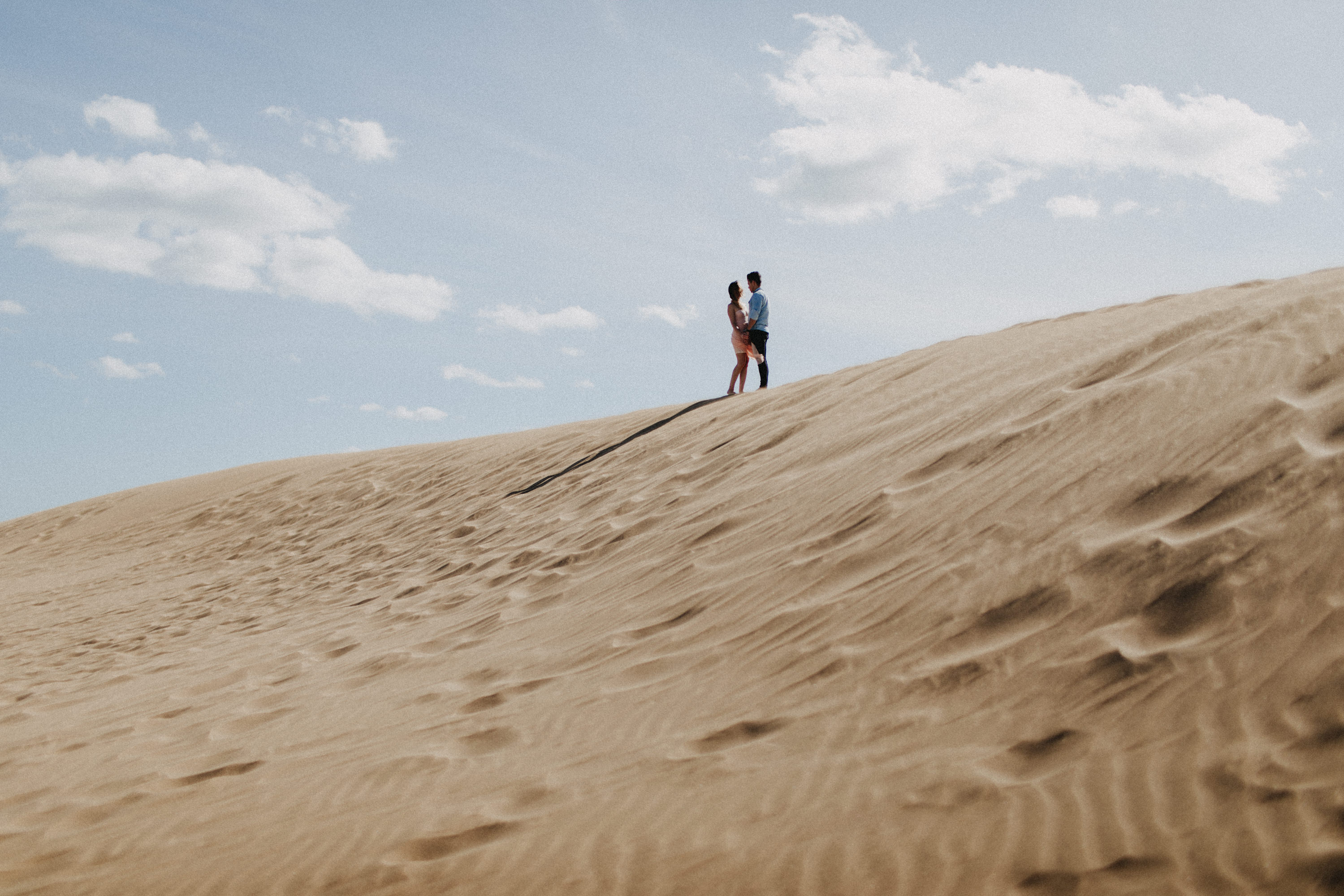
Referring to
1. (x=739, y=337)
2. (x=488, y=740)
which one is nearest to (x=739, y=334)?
(x=739, y=337)

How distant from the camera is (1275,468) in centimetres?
315

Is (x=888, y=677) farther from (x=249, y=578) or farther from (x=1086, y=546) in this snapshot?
(x=249, y=578)

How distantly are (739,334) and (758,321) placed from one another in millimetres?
300

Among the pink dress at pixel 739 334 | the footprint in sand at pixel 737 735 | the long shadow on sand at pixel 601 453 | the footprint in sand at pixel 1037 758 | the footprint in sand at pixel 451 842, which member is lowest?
the footprint in sand at pixel 451 842

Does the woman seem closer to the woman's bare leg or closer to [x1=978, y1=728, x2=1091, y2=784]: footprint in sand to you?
the woman's bare leg

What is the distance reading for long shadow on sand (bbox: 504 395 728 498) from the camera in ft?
29.1

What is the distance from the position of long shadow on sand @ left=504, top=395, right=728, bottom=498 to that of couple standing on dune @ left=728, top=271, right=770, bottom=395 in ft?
1.96

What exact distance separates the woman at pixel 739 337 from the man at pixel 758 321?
0.06 metres

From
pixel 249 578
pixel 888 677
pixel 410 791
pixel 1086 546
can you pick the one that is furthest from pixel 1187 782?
pixel 249 578

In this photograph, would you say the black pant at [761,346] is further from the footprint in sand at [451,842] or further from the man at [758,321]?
the footprint in sand at [451,842]

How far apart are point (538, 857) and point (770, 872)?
0.68m

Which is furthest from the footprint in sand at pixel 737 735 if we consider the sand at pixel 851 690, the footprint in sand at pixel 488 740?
the footprint in sand at pixel 488 740

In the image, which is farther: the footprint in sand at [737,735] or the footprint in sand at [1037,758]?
the footprint in sand at [737,735]

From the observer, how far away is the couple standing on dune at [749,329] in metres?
10.6
